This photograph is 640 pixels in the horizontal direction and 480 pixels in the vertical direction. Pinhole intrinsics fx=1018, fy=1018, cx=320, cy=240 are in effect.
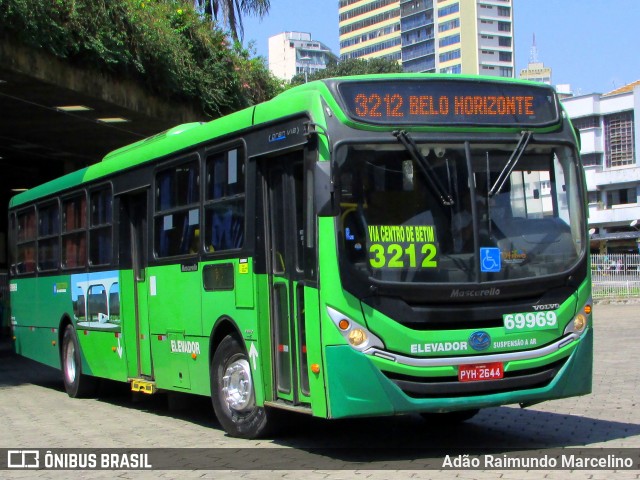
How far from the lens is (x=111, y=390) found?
48.5 ft

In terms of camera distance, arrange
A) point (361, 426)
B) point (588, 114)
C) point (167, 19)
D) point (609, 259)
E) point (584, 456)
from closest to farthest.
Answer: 1. point (584, 456)
2. point (361, 426)
3. point (167, 19)
4. point (609, 259)
5. point (588, 114)

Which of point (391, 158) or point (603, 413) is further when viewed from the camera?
point (603, 413)

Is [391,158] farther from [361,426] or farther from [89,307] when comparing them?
[89,307]

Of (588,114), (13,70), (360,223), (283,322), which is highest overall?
(588,114)

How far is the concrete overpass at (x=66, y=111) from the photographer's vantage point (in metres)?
18.9

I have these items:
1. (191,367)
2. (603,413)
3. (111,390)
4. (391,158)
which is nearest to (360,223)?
(391,158)

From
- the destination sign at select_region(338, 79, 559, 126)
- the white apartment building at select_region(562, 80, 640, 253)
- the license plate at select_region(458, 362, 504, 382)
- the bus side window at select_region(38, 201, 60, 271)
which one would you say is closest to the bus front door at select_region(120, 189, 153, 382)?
the bus side window at select_region(38, 201, 60, 271)

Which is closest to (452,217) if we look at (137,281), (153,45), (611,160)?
(137,281)

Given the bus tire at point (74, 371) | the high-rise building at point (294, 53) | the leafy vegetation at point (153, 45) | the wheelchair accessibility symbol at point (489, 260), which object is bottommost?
the bus tire at point (74, 371)

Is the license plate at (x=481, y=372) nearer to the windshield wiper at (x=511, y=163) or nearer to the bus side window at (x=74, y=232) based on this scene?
the windshield wiper at (x=511, y=163)

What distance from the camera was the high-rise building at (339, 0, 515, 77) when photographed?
495 feet

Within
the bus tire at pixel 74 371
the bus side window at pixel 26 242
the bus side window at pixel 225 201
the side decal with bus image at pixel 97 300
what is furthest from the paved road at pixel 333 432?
the bus side window at pixel 26 242

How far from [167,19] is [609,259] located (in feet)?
65.2

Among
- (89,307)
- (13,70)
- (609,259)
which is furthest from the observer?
(609,259)
